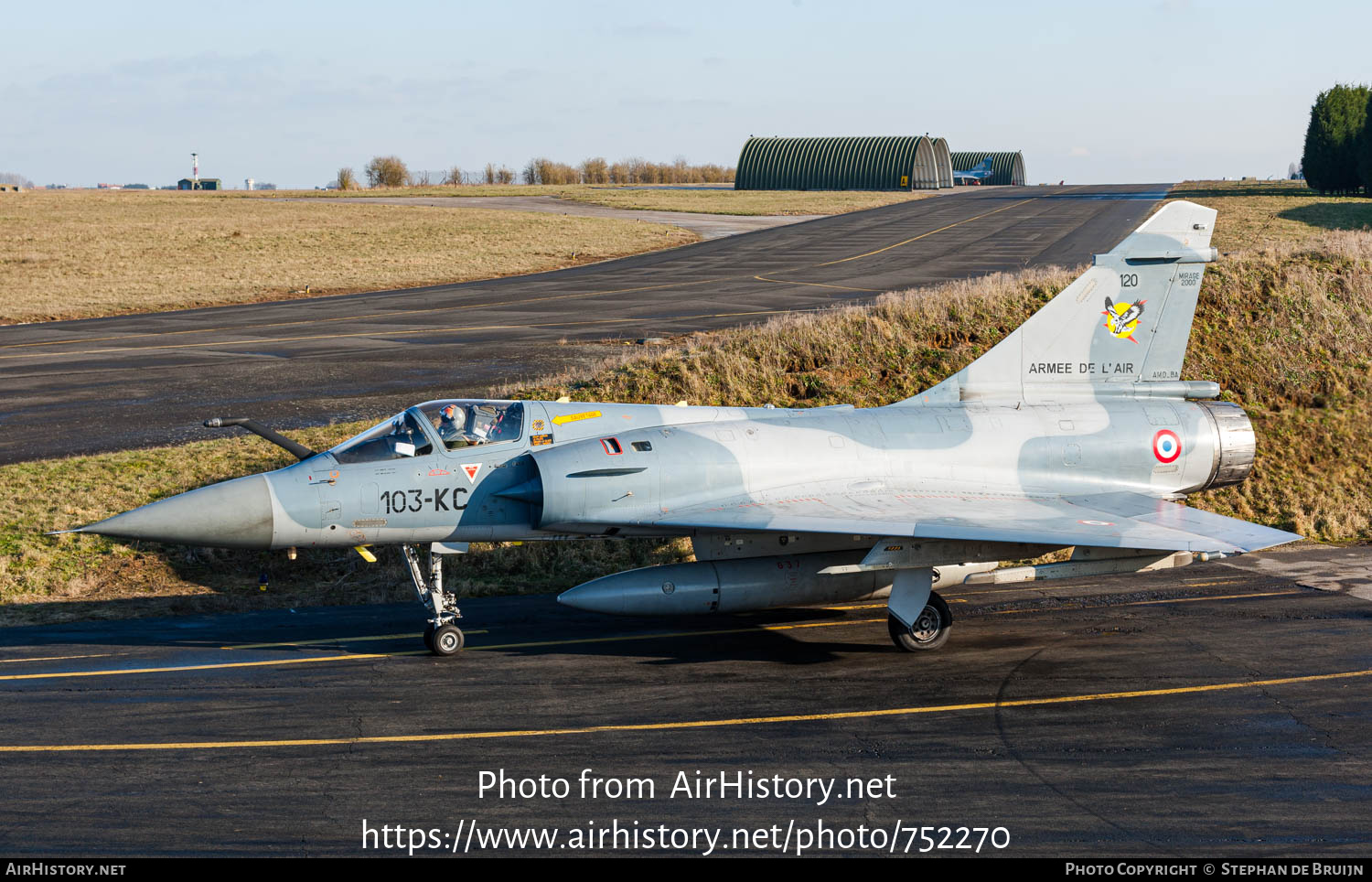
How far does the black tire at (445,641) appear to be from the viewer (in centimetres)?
1292

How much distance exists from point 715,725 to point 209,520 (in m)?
5.75

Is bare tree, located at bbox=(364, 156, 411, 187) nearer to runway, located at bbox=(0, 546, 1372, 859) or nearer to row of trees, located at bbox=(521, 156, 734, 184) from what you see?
row of trees, located at bbox=(521, 156, 734, 184)

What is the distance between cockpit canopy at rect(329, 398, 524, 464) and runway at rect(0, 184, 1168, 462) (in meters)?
10.6

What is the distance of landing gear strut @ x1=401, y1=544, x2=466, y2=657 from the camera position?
12.9 meters

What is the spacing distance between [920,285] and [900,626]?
1062 inches

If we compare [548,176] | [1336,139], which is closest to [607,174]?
[548,176]

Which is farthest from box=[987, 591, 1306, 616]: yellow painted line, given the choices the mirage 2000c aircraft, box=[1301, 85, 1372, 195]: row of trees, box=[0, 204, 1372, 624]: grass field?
box=[1301, 85, 1372, 195]: row of trees

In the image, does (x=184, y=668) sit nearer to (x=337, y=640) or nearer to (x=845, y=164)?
(x=337, y=640)

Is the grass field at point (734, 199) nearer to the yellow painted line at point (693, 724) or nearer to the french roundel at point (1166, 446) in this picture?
the french roundel at point (1166, 446)

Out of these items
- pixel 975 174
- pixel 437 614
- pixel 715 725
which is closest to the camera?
pixel 715 725

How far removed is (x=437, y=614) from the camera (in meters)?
13.0

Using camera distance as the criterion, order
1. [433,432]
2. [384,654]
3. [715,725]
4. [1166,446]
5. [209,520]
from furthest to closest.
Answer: [1166,446] → [384,654] → [433,432] → [209,520] → [715,725]
